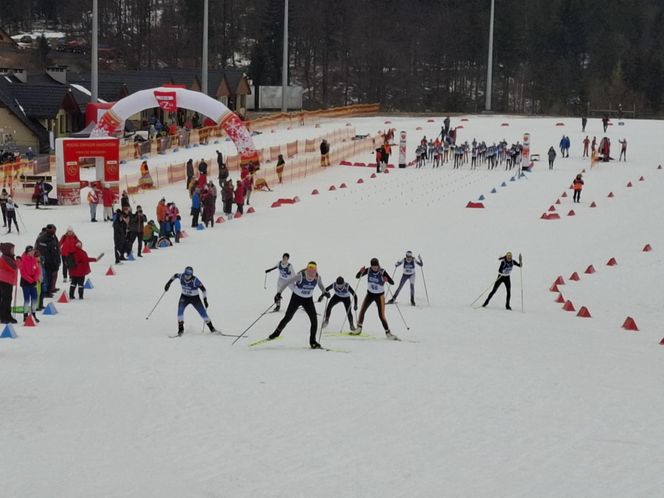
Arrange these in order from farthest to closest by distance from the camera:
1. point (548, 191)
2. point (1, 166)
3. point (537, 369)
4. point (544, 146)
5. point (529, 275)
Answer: point (544, 146), point (548, 191), point (1, 166), point (529, 275), point (537, 369)

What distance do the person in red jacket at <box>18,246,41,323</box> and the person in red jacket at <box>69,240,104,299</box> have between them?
1.87 metres

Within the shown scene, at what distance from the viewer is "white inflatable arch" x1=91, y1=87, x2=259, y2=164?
4575cm

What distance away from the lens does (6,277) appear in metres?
18.8

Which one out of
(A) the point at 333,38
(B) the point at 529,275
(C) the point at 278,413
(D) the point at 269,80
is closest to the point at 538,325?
(B) the point at 529,275

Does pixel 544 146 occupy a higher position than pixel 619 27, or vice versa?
pixel 619 27

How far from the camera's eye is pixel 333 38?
103m

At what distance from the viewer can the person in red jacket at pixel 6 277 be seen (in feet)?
61.7

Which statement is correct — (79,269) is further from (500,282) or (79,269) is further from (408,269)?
(500,282)

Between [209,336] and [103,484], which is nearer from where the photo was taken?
[103,484]

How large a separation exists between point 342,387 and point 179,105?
32534 millimetres

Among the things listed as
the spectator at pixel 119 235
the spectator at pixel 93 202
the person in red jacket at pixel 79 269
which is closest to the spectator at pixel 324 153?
the spectator at pixel 93 202

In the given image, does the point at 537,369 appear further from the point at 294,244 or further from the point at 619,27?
the point at 619,27

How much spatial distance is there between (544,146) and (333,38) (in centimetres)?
4771

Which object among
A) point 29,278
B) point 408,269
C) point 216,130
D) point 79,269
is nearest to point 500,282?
point 408,269
